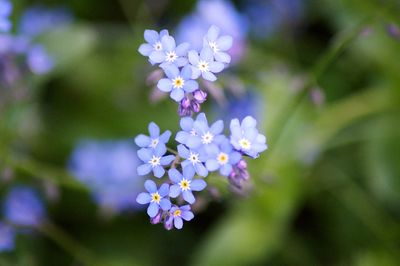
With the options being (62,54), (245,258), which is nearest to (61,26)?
(62,54)

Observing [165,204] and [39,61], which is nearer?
[165,204]

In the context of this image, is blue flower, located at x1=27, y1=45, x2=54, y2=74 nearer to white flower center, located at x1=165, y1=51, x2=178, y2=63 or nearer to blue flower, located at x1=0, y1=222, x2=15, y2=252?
blue flower, located at x1=0, y1=222, x2=15, y2=252

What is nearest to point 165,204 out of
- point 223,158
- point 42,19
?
point 223,158

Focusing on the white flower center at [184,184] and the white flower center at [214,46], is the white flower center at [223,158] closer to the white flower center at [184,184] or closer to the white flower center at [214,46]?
the white flower center at [184,184]

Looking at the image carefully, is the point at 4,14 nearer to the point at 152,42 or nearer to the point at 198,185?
the point at 152,42

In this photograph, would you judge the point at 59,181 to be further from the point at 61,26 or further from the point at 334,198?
the point at 334,198

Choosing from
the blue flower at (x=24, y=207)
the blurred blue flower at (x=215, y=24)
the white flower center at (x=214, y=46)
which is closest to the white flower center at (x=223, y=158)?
the white flower center at (x=214, y=46)
